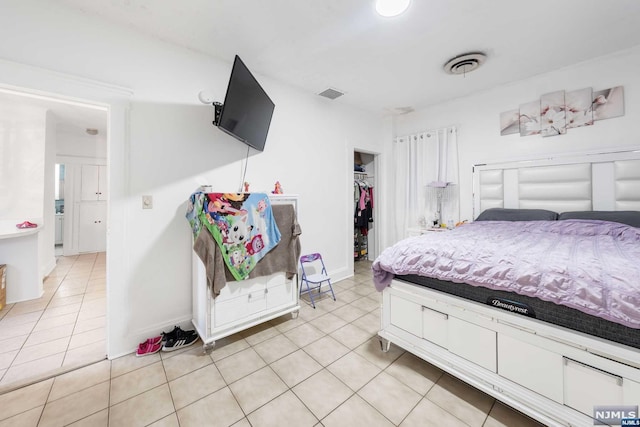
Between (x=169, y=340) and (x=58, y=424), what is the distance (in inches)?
29.1

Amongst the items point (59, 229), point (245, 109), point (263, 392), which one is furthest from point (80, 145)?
point (263, 392)

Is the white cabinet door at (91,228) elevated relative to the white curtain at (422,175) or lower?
lower

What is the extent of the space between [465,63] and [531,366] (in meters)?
2.84

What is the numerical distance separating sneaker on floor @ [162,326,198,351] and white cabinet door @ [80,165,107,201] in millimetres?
5590

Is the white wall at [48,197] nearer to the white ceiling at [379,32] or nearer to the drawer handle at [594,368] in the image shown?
the white ceiling at [379,32]

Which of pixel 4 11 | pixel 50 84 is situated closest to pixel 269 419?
pixel 50 84

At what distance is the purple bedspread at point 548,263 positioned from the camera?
1.12 metres

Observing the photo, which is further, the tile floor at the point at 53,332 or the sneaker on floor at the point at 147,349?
the sneaker on floor at the point at 147,349

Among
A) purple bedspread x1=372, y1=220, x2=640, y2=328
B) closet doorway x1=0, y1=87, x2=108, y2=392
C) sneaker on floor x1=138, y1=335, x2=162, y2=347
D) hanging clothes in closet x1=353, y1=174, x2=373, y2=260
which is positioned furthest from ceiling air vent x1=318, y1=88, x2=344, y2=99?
sneaker on floor x1=138, y1=335, x2=162, y2=347

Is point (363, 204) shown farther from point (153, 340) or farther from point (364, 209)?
point (153, 340)

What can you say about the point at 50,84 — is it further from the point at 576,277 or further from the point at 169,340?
the point at 576,277

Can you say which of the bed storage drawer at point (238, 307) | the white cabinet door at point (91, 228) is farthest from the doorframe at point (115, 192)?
the white cabinet door at point (91, 228)

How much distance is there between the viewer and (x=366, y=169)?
491 cm

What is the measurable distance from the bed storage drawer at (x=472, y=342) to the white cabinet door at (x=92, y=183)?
752cm
